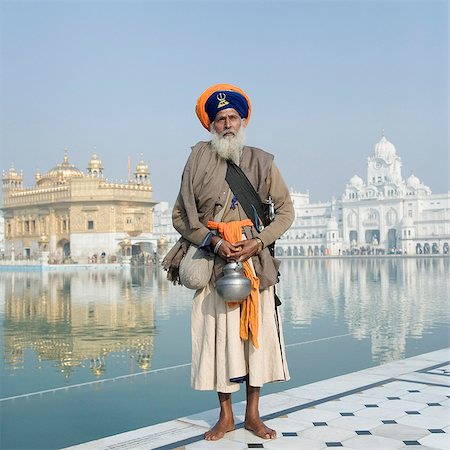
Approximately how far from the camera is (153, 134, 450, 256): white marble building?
57.2 m

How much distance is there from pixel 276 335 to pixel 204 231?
1.89 feet

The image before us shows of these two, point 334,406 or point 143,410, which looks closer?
point 334,406

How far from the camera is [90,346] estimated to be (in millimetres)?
6102

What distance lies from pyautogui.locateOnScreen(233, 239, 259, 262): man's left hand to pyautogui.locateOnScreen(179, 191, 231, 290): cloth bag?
0.17 m

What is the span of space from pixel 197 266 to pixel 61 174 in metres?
40.2

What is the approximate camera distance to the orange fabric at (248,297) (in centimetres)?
281

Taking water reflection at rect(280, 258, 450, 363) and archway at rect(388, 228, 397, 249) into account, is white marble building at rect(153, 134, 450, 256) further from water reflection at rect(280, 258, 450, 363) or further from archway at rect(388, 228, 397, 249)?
water reflection at rect(280, 258, 450, 363)

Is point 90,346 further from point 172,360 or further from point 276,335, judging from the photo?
point 276,335

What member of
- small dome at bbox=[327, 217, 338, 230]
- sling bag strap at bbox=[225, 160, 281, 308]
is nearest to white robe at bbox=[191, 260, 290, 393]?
sling bag strap at bbox=[225, 160, 281, 308]

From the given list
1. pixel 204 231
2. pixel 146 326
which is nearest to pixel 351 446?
pixel 204 231

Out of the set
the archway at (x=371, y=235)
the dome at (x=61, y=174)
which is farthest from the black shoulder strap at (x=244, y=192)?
the archway at (x=371, y=235)

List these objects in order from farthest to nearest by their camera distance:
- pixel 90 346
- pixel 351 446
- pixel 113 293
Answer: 1. pixel 113 293
2. pixel 90 346
3. pixel 351 446

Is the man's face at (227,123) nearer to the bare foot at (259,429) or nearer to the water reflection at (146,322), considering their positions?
the bare foot at (259,429)

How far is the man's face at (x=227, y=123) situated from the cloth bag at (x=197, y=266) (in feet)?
0.92
